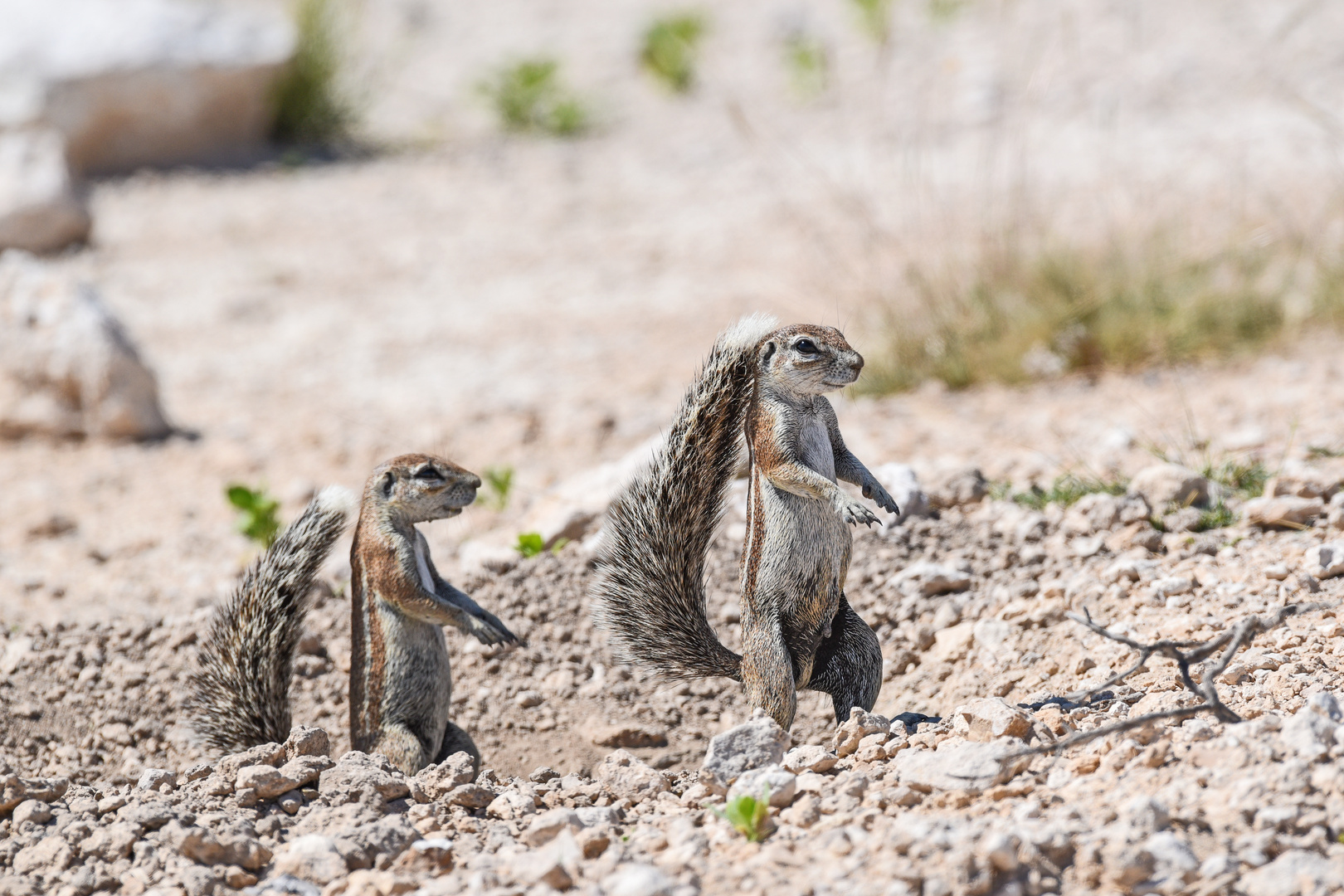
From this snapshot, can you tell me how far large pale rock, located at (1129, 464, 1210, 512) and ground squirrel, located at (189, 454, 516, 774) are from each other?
231 cm

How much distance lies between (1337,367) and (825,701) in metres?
3.89

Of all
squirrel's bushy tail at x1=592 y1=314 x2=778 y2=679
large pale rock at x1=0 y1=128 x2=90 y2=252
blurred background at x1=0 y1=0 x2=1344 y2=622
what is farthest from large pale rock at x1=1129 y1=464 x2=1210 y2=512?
large pale rock at x1=0 y1=128 x2=90 y2=252

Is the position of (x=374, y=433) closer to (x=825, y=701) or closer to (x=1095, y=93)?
(x=825, y=701)

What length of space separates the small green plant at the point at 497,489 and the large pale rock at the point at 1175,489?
2.60 meters

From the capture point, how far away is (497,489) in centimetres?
566

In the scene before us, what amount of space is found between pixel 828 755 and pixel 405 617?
1216 mm

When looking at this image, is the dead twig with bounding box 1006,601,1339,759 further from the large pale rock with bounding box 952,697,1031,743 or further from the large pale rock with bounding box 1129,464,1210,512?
the large pale rock with bounding box 1129,464,1210,512

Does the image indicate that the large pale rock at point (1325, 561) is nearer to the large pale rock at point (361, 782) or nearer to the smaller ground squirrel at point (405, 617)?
the smaller ground squirrel at point (405, 617)

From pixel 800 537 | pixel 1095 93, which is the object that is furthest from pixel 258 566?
pixel 1095 93

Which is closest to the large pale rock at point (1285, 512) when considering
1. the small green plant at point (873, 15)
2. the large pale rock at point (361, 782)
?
the large pale rock at point (361, 782)

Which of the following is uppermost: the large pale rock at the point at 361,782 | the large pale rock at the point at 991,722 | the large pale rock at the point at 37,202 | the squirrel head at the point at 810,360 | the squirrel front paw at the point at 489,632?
the large pale rock at the point at 37,202

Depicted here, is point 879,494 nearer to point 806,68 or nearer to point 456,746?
point 456,746

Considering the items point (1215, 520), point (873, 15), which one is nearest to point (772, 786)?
point (1215, 520)

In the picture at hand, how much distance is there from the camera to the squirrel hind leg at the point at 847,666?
11.1ft
